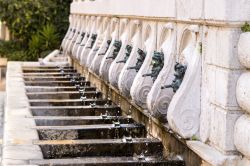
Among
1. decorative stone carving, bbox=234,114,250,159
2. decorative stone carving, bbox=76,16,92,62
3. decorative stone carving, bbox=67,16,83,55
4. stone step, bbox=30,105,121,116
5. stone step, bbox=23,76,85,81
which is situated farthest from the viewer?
decorative stone carving, bbox=67,16,83,55

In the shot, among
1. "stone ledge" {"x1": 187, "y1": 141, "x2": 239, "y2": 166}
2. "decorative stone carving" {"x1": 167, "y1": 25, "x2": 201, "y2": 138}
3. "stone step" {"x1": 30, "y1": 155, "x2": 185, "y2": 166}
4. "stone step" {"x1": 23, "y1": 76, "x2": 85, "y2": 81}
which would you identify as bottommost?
"stone step" {"x1": 30, "y1": 155, "x2": 185, "y2": 166}

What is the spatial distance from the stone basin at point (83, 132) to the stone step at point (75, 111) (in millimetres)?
1218

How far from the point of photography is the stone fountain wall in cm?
500

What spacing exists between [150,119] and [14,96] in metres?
3.13

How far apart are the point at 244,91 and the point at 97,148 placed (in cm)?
196

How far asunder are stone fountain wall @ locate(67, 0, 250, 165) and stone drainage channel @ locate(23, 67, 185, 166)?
44 cm

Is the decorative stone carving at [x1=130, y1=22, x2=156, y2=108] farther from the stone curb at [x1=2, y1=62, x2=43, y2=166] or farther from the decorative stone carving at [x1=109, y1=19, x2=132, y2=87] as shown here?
the decorative stone carving at [x1=109, y1=19, x2=132, y2=87]

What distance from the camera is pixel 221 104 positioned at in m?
5.23

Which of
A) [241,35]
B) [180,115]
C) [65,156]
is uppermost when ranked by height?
[241,35]

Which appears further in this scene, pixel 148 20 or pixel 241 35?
pixel 148 20

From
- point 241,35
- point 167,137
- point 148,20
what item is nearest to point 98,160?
point 167,137

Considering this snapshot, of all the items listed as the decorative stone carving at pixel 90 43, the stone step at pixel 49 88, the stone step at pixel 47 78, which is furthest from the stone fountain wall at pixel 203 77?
the stone step at pixel 47 78

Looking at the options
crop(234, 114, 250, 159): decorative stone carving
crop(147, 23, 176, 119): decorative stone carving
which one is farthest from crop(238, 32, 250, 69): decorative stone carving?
crop(147, 23, 176, 119): decorative stone carving

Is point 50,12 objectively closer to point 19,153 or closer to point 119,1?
point 119,1
